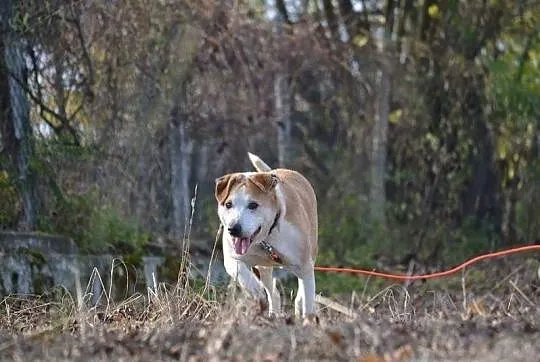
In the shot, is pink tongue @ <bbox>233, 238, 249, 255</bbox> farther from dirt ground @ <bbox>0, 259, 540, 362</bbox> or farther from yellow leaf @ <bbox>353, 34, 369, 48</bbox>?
yellow leaf @ <bbox>353, 34, 369, 48</bbox>

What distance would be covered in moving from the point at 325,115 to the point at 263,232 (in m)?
9.74

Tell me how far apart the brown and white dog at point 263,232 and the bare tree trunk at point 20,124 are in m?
2.74

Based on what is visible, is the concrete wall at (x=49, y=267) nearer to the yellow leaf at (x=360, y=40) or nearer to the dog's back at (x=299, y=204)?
the dog's back at (x=299, y=204)

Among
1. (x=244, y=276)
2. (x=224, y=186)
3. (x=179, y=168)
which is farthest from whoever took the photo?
(x=179, y=168)

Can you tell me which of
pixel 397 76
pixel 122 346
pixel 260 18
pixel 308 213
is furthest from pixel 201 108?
pixel 122 346

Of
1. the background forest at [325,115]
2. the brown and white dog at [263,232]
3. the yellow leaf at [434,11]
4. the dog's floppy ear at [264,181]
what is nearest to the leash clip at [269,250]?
the brown and white dog at [263,232]

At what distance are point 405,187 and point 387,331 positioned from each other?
12570 mm

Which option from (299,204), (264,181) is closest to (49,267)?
(299,204)

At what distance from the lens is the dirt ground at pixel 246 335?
17.8 feet

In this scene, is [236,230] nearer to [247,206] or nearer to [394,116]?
[247,206]

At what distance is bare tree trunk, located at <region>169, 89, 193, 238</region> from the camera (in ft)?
46.3

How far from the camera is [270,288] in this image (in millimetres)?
9203

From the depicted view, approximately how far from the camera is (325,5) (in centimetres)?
1825

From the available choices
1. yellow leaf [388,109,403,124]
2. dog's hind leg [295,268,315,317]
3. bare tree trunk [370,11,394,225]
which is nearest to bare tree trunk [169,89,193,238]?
bare tree trunk [370,11,394,225]
